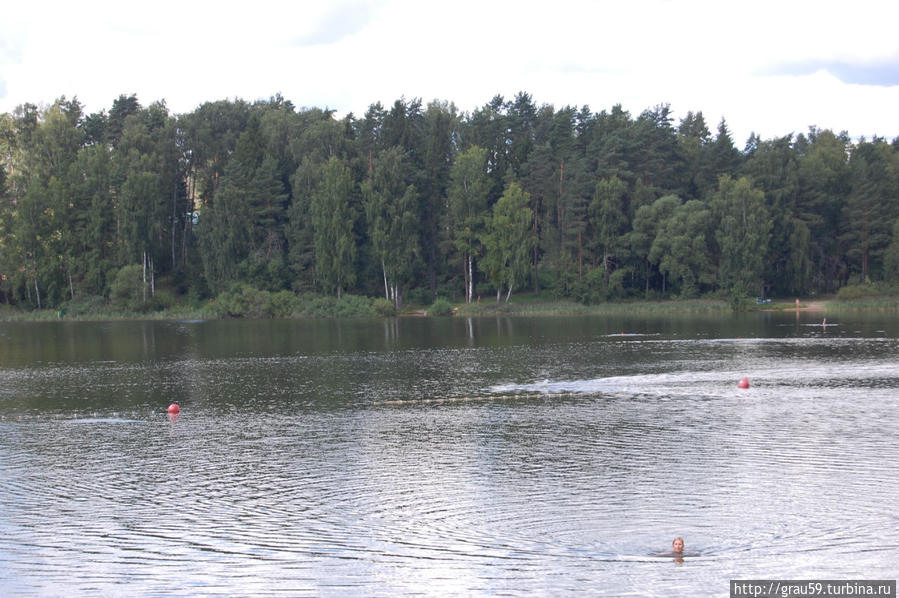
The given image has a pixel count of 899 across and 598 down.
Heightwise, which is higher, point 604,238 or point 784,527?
point 604,238

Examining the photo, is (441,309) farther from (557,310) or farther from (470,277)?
(557,310)

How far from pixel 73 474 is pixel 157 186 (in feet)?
309

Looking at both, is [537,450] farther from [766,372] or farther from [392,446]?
[766,372]

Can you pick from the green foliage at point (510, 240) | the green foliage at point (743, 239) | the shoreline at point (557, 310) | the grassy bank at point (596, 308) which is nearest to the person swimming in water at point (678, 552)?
the shoreline at point (557, 310)

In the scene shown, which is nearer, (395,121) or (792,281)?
(792,281)

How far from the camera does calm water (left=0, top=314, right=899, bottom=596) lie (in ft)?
55.0

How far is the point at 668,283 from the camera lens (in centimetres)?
11644

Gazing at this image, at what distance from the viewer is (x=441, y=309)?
108 m

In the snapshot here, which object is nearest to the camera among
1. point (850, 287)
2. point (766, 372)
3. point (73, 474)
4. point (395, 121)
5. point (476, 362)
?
point (73, 474)

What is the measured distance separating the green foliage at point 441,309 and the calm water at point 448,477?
56559 millimetres

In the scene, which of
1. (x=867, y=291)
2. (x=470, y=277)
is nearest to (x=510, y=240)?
(x=470, y=277)

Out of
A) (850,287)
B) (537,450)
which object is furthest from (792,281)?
(537,450)

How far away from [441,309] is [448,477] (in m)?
84.0

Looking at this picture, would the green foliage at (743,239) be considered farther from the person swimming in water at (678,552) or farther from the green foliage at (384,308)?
the person swimming in water at (678,552)
